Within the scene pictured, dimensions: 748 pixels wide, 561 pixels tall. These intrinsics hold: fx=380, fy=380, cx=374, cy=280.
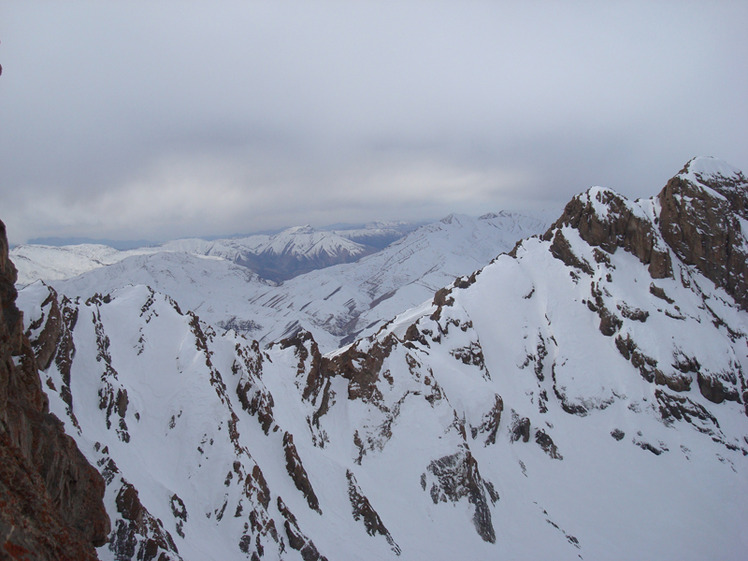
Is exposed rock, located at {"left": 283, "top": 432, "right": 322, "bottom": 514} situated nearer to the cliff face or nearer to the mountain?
the mountain

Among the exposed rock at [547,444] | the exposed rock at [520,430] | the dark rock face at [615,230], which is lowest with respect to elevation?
the exposed rock at [547,444]

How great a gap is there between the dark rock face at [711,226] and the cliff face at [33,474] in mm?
135570

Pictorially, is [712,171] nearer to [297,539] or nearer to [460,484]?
[460,484]

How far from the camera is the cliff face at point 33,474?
38.7 feet

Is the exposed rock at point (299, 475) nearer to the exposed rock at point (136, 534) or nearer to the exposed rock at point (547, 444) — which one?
the exposed rock at point (136, 534)

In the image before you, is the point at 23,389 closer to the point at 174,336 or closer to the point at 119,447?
the point at 119,447

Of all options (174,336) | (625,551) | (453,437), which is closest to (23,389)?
(174,336)

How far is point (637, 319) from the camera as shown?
317 ft

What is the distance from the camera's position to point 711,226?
345 feet

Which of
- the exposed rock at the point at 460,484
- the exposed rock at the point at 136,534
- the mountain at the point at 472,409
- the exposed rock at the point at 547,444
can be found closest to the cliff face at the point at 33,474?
the exposed rock at the point at 136,534

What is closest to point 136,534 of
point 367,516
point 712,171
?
→ point 367,516

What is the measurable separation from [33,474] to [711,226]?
142 metres

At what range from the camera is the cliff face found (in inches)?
465

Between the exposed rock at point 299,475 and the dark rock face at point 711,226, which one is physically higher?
the dark rock face at point 711,226
